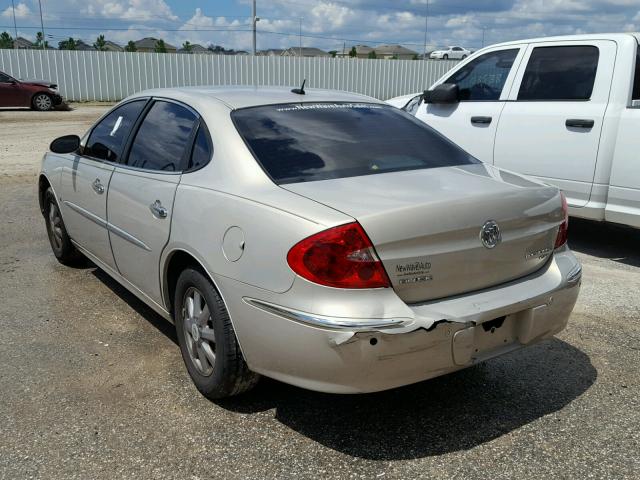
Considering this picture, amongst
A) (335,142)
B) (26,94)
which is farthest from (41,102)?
(335,142)

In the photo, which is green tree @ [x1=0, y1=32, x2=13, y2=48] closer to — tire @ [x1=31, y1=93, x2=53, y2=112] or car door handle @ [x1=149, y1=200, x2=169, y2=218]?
tire @ [x1=31, y1=93, x2=53, y2=112]

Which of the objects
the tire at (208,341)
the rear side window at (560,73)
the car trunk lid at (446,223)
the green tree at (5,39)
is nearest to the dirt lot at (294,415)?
the tire at (208,341)

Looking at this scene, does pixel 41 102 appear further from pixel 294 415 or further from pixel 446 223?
pixel 446 223

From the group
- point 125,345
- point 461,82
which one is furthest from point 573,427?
point 461,82

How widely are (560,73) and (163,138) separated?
4.03 metres

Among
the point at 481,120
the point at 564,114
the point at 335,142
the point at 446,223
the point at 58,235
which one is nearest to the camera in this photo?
the point at 446,223

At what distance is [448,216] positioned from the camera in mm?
2676

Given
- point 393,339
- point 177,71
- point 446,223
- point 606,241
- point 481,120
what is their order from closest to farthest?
1. point 393,339
2. point 446,223
3. point 481,120
4. point 606,241
5. point 177,71

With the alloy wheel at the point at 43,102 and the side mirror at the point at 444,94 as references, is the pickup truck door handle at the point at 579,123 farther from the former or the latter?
the alloy wheel at the point at 43,102

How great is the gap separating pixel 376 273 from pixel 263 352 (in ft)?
1.98

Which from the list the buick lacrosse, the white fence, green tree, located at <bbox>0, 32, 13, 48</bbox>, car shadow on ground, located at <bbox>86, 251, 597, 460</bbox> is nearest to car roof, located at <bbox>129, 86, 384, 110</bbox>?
the buick lacrosse

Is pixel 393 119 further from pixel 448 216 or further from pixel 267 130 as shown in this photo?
pixel 448 216

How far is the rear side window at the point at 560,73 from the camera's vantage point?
228 inches

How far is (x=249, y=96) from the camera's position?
365 cm
